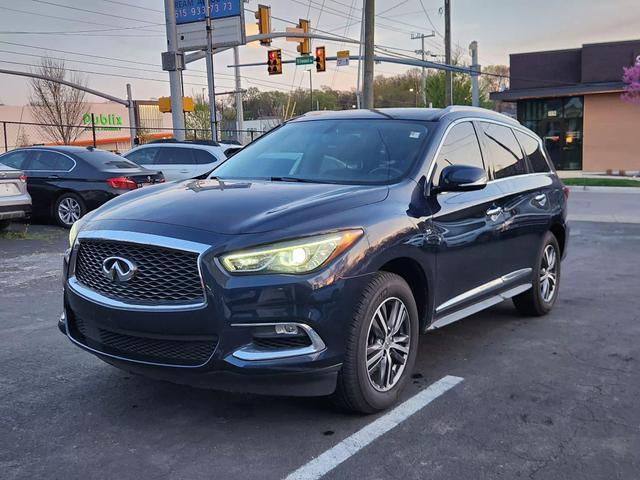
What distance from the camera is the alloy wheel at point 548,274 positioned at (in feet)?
20.8

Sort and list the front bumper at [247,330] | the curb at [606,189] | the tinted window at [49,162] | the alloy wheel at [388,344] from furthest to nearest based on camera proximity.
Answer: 1. the curb at [606,189]
2. the tinted window at [49,162]
3. the alloy wheel at [388,344]
4. the front bumper at [247,330]

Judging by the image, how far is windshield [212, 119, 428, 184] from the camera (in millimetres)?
4719

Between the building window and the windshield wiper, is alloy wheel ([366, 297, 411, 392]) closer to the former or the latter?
the windshield wiper

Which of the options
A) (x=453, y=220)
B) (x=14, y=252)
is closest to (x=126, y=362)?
(x=453, y=220)

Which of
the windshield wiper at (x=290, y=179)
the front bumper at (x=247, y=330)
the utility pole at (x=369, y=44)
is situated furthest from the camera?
the utility pole at (x=369, y=44)

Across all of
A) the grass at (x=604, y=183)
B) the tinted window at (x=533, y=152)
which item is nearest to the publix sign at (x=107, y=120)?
the grass at (x=604, y=183)

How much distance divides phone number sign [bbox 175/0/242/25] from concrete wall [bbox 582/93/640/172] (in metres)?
16.3

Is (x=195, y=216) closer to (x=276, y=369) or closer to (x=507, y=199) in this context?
(x=276, y=369)

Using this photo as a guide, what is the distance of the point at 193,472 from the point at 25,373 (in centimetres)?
206

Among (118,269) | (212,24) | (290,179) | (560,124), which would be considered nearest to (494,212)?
(290,179)

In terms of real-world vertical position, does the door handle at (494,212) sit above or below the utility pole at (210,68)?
below

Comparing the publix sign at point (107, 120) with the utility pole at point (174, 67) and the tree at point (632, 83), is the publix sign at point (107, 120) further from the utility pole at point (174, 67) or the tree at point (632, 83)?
the tree at point (632, 83)

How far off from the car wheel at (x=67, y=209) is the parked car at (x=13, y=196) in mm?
1168

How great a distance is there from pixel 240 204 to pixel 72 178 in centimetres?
989
